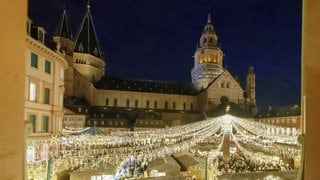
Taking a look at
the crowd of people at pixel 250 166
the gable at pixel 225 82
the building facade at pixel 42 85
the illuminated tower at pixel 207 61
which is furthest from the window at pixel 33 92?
the illuminated tower at pixel 207 61

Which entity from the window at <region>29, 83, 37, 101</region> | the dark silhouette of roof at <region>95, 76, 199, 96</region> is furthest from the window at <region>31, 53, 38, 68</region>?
the dark silhouette of roof at <region>95, 76, 199, 96</region>

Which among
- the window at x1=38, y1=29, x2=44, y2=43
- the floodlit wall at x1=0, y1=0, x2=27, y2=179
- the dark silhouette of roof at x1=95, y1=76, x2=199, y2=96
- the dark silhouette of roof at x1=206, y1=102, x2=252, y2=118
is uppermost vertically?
the window at x1=38, y1=29, x2=44, y2=43

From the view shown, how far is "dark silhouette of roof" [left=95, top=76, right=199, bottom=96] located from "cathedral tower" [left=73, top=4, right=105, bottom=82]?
2.70 metres

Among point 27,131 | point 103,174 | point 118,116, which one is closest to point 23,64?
point 27,131

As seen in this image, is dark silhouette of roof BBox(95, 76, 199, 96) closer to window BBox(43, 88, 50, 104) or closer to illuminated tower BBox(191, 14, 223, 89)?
illuminated tower BBox(191, 14, 223, 89)

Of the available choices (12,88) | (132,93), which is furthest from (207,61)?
(12,88)

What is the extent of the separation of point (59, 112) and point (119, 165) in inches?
268

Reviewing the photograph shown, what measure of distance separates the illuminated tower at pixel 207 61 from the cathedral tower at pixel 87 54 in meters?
24.3

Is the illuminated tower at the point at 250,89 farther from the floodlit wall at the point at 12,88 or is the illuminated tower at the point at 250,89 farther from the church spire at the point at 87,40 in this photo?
the floodlit wall at the point at 12,88

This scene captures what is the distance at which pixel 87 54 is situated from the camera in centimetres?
6506

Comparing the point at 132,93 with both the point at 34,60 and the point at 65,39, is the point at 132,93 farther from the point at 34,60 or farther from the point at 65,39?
the point at 34,60

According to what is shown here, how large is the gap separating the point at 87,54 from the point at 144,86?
1468 centimetres

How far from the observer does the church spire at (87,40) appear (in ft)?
215

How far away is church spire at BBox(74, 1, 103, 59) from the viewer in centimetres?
6556
